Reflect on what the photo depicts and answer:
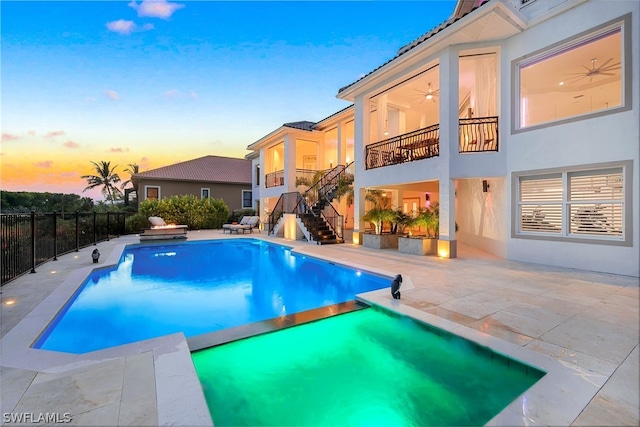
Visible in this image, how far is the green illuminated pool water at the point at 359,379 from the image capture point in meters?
2.61

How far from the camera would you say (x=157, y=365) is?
→ 3006mm

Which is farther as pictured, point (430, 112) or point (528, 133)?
point (430, 112)

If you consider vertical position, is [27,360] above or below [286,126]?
below

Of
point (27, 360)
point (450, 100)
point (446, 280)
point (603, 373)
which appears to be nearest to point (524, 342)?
point (603, 373)

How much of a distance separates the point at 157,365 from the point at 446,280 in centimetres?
585

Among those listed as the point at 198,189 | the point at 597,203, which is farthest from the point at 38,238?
the point at 198,189

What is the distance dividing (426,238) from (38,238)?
40.7ft

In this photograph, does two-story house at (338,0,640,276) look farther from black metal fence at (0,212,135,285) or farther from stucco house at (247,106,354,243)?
black metal fence at (0,212,135,285)

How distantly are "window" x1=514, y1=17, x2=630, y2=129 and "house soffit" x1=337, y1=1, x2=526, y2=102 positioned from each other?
107 cm

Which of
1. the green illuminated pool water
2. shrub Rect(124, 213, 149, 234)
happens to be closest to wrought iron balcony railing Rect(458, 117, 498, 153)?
the green illuminated pool water

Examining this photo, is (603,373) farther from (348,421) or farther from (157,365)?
(157,365)

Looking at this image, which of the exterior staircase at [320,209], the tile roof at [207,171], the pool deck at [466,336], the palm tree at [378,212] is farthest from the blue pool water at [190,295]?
the tile roof at [207,171]

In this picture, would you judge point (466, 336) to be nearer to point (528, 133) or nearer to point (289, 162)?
point (528, 133)

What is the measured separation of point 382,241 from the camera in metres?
11.9
